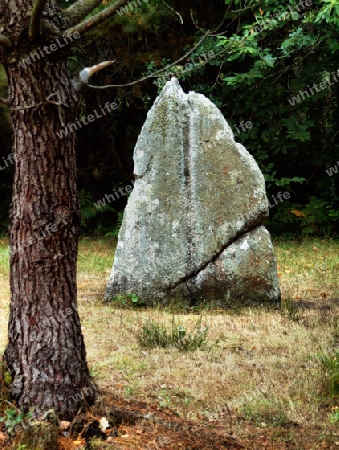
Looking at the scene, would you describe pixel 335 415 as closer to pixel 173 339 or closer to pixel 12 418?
pixel 173 339

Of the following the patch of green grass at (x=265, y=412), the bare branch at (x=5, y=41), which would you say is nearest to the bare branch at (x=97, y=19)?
the bare branch at (x=5, y=41)

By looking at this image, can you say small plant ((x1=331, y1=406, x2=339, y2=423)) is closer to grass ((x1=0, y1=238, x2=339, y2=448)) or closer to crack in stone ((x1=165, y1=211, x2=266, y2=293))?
grass ((x1=0, y1=238, x2=339, y2=448))

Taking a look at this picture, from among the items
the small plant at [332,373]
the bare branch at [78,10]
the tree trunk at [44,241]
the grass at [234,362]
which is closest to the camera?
the tree trunk at [44,241]

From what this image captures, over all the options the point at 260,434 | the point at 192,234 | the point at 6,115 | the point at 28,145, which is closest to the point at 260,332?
the point at 192,234

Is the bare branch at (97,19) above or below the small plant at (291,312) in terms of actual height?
above

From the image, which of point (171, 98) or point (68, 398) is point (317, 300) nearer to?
point (171, 98)

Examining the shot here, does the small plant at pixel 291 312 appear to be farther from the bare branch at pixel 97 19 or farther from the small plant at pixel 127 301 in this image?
the bare branch at pixel 97 19

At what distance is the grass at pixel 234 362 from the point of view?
3.94 meters

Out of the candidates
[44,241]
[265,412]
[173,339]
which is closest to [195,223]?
[173,339]

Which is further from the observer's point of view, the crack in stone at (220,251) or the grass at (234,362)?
the crack in stone at (220,251)

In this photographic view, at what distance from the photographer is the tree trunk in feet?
10.9

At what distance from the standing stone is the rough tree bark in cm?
334

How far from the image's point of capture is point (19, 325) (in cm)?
343

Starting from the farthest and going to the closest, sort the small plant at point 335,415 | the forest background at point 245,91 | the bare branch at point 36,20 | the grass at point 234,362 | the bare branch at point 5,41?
the forest background at point 245,91 → the grass at point 234,362 → the small plant at point 335,415 → the bare branch at point 5,41 → the bare branch at point 36,20
